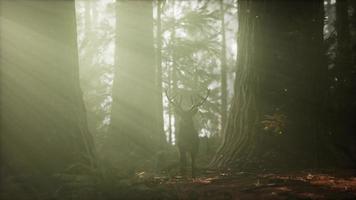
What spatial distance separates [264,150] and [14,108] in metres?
5.30

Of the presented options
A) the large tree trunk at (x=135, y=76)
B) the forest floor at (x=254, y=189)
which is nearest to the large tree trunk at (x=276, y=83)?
the forest floor at (x=254, y=189)

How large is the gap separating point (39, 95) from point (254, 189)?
366cm

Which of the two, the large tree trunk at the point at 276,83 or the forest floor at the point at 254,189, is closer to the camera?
the forest floor at the point at 254,189

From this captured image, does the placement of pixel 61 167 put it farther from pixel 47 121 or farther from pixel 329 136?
pixel 329 136

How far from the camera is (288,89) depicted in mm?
10164

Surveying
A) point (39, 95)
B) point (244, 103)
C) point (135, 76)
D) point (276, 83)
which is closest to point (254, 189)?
point (39, 95)

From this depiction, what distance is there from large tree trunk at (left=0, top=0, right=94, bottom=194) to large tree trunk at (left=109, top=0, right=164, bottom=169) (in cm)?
613

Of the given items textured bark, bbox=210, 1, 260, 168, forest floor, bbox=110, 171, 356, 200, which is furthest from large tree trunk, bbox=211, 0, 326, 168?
forest floor, bbox=110, 171, 356, 200

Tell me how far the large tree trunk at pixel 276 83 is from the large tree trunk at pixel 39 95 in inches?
151

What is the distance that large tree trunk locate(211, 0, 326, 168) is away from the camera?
970cm

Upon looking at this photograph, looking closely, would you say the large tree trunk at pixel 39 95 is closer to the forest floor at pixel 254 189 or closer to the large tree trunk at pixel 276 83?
the forest floor at pixel 254 189

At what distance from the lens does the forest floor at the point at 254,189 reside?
580 centimetres

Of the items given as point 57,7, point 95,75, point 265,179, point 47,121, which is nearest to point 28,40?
point 57,7

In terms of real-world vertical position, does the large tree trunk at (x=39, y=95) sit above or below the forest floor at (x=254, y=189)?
above
